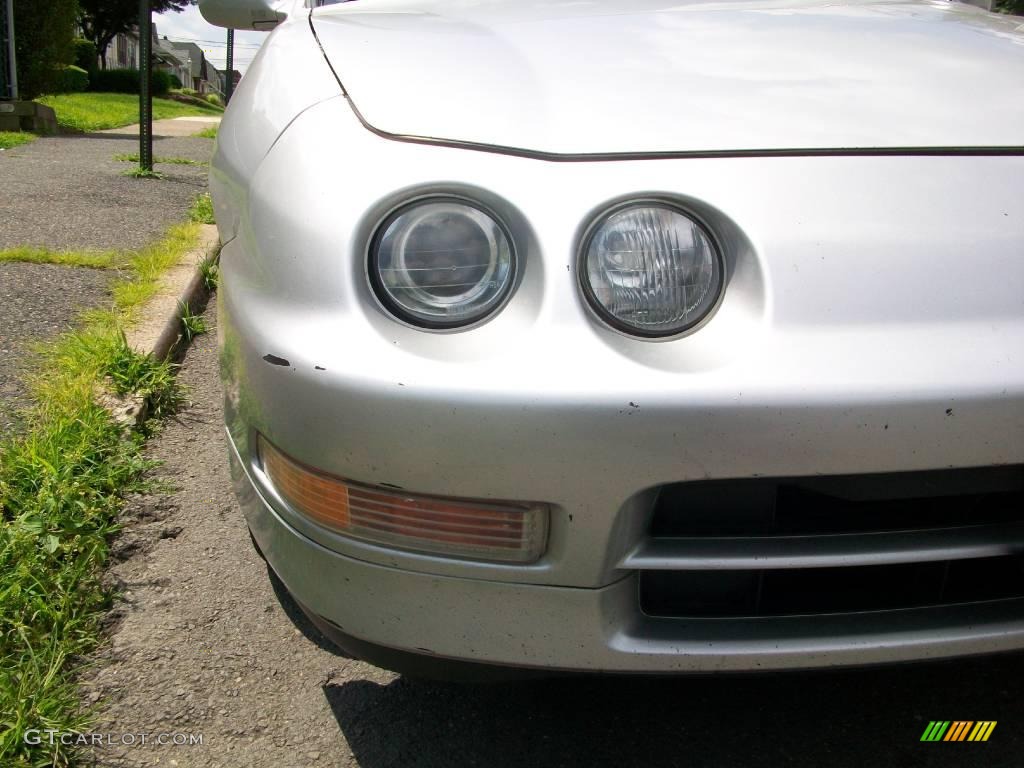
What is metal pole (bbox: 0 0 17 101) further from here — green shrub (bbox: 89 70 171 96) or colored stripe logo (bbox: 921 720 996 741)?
green shrub (bbox: 89 70 171 96)

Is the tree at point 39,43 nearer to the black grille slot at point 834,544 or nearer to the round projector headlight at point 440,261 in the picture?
the round projector headlight at point 440,261

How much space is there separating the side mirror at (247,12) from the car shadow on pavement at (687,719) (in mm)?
1710

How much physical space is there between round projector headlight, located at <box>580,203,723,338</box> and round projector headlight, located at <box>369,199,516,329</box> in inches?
4.6

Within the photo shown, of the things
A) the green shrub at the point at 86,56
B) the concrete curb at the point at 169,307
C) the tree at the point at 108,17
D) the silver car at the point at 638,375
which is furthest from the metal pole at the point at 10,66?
the tree at the point at 108,17

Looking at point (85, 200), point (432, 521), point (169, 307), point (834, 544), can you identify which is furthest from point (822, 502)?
point (85, 200)

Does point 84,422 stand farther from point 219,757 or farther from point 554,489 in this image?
A: point 554,489

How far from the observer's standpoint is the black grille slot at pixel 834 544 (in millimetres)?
1225

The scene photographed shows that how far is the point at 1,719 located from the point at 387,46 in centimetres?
128

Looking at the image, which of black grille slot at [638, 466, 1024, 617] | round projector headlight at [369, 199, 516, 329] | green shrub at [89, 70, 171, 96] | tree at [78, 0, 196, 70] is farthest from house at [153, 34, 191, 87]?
black grille slot at [638, 466, 1024, 617]

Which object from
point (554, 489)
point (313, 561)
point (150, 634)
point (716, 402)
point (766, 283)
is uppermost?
point (766, 283)

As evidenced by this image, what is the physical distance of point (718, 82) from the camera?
1472 millimetres

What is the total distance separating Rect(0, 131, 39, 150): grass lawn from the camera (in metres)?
9.61

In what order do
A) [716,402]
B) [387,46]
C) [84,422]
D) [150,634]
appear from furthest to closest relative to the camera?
1. [84,422]
2. [150,634]
3. [387,46]
4. [716,402]

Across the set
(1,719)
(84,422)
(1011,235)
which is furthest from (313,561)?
(84,422)
